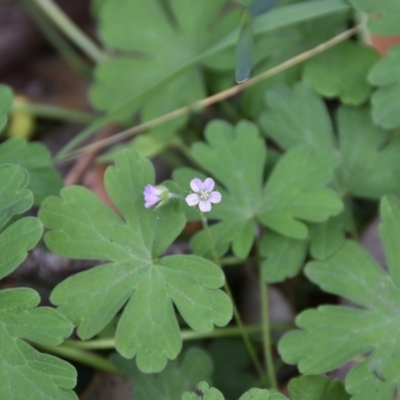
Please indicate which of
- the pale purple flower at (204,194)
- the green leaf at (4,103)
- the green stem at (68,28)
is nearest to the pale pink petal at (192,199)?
the pale purple flower at (204,194)

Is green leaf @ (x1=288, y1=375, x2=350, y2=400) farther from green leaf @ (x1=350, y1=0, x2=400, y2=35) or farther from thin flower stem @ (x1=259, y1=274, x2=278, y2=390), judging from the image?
green leaf @ (x1=350, y1=0, x2=400, y2=35)

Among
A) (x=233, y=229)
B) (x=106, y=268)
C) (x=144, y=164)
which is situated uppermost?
(x=144, y=164)

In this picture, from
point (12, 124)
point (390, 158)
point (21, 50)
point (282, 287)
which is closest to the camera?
point (390, 158)

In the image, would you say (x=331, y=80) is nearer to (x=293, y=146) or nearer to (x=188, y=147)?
(x=293, y=146)

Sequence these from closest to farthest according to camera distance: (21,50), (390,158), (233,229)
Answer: (233,229) → (390,158) → (21,50)

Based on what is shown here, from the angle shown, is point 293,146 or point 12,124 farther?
point 12,124

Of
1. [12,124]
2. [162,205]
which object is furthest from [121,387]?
[12,124]
